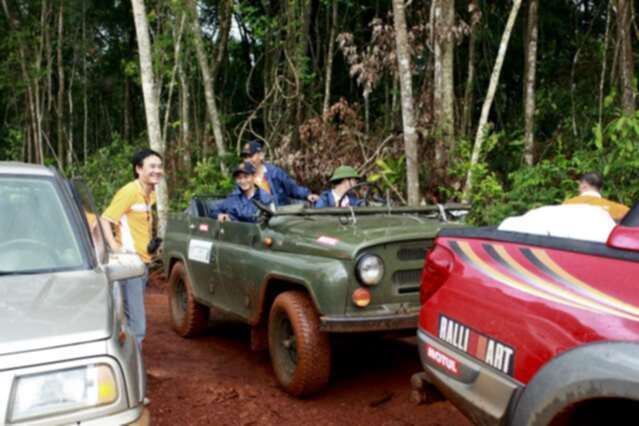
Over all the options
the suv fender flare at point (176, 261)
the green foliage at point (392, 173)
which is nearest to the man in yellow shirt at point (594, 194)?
the green foliage at point (392, 173)

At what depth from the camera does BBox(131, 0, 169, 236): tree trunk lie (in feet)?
32.8

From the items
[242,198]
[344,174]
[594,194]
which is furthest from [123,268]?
[594,194]

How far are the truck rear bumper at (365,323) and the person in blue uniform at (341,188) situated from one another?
2.11 m

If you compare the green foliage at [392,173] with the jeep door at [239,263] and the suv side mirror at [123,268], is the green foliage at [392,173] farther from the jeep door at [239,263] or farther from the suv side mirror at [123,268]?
the suv side mirror at [123,268]

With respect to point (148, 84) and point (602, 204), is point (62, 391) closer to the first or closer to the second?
point (602, 204)

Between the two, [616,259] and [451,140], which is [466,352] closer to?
[616,259]

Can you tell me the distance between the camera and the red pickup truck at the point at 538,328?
1999mm

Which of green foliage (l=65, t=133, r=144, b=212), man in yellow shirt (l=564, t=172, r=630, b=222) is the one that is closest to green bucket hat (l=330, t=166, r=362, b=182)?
man in yellow shirt (l=564, t=172, r=630, b=222)

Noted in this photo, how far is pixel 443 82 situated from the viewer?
379 inches

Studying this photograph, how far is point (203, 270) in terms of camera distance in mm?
6105

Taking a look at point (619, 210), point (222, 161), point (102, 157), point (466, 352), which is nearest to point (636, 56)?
point (619, 210)

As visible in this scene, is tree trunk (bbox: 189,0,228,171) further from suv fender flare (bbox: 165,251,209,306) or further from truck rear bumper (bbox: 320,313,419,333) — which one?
truck rear bumper (bbox: 320,313,419,333)

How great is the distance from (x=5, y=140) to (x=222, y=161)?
1719 cm

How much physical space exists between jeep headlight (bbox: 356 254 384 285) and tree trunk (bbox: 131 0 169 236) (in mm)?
6169
